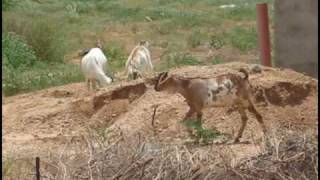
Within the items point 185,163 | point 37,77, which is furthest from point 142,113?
point 37,77

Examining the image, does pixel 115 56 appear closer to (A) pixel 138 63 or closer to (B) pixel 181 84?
(A) pixel 138 63

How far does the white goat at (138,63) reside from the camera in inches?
434

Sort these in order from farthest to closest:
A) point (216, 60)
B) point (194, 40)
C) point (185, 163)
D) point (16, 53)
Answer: point (194, 40) < point (216, 60) < point (16, 53) < point (185, 163)

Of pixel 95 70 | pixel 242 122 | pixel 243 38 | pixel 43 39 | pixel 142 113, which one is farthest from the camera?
pixel 243 38

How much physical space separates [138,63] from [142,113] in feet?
8.93

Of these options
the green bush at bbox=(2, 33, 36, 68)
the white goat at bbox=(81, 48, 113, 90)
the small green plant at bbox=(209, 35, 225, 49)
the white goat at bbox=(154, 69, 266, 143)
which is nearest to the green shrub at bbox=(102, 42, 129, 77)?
the green bush at bbox=(2, 33, 36, 68)

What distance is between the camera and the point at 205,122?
27.4ft

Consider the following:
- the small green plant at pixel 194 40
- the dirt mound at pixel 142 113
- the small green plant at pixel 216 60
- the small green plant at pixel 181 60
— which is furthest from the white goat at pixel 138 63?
the small green plant at pixel 194 40

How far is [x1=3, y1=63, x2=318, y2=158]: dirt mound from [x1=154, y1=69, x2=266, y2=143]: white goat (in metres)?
0.31

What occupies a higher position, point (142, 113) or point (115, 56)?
point (115, 56)

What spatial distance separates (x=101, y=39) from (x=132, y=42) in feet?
1.94

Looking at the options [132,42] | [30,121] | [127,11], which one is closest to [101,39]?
[132,42]

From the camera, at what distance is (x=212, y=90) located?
287 inches

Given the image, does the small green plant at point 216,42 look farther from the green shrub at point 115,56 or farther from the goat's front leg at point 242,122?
the goat's front leg at point 242,122
